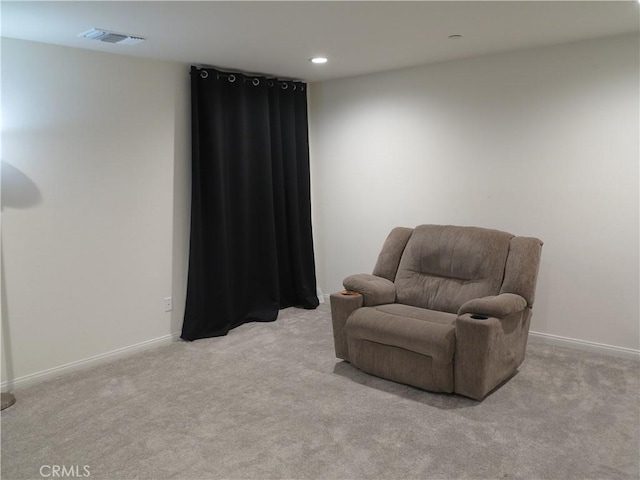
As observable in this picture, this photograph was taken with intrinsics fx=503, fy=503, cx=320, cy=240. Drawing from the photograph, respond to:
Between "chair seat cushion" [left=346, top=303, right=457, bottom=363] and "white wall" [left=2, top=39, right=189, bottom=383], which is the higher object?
"white wall" [left=2, top=39, right=189, bottom=383]

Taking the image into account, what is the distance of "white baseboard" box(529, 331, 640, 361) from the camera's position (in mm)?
3586

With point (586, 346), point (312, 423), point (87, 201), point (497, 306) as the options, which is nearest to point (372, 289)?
point (497, 306)

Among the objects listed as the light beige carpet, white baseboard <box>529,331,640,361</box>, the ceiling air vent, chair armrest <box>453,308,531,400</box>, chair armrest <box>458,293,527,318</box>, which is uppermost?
the ceiling air vent

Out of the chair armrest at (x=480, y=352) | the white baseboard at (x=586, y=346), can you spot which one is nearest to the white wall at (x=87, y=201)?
the chair armrest at (x=480, y=352)

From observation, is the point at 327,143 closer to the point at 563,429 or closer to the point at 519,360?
the point at 519,360

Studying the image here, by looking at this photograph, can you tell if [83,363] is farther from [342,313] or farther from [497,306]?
[497,306]

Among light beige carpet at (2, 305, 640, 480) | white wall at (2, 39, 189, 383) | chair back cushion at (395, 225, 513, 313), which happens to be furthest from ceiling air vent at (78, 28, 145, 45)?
chair back cushion at (395, 225, 513, 313)

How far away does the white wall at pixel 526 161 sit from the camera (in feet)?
11.7

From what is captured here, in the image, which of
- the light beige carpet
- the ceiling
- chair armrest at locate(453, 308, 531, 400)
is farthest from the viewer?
chair armrest at locate(453, 308, 531, 400)

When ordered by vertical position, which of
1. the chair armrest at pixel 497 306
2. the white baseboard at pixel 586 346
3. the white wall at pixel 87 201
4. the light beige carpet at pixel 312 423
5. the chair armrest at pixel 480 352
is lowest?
the light beige carpet at pixel 312 423

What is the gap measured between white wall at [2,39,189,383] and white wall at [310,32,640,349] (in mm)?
1729

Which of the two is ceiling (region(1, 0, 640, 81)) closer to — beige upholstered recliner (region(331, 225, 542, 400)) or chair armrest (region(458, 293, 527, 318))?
beige upholstered recliner (region(331, 225, 542, 400))

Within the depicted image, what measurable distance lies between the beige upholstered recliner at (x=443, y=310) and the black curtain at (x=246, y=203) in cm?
123

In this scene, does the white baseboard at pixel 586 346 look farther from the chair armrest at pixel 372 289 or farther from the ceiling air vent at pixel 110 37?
the ceiling air vent at pixel 110 37
